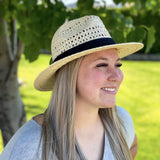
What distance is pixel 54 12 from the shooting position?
2.32 meters

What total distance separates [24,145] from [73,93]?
357 millimetres

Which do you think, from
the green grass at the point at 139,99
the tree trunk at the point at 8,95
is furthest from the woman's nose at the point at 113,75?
the green grass at the point at 139,99

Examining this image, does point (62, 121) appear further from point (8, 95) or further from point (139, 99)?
point (139, 99)

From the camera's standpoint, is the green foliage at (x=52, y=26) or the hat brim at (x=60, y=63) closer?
the hat brim at (x=60, y=63)

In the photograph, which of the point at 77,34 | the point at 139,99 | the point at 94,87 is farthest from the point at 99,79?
the point at 139,99

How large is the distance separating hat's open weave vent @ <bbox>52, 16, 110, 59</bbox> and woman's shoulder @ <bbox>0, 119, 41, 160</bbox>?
427 mm

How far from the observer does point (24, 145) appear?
1535 millimetres

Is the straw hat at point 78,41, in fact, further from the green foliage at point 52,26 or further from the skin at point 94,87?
the green foliage at point 52,26

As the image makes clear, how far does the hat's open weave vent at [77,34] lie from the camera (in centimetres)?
157

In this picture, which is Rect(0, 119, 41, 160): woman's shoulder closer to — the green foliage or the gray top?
the gray top

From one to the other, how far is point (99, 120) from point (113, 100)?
0.33m

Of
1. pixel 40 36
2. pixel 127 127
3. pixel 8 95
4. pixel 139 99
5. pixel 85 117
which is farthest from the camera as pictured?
pixel 139 99

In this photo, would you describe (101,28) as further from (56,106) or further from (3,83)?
(3,83)

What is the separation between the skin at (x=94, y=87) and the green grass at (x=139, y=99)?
115 inches
